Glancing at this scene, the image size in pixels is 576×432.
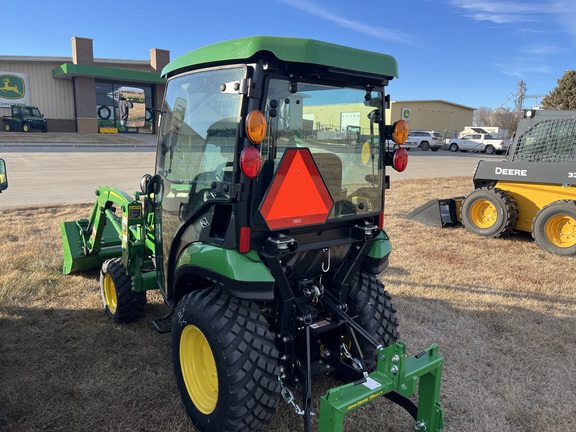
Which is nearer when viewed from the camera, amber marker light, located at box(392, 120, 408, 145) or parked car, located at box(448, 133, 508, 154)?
amber marker light, located at box(392, 120, 408, 145)

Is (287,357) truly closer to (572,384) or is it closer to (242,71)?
(242,71)

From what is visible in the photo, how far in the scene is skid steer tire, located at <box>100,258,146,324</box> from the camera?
3.77 metres

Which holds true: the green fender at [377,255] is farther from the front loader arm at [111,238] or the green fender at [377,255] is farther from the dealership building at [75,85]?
the dealership building at [75,85]

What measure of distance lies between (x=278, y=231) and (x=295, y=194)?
23 centimetres

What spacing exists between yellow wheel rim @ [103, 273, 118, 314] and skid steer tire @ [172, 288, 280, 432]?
1.64m

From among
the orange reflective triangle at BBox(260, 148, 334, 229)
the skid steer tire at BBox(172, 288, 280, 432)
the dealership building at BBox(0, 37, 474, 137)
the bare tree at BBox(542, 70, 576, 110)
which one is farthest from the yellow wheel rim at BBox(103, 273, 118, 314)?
the bare tree at BBox(542, 70, 576, 110)

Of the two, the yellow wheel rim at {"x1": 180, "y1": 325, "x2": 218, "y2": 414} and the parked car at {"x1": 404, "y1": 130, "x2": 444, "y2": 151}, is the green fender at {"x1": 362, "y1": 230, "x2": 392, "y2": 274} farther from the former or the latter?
the parked car at {"x1": 404, "y1": 130, "x2": 444, "y2": 151}

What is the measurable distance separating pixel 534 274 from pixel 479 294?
50.3 inches

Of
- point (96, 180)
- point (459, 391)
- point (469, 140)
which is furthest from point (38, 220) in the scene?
point (469, 140)

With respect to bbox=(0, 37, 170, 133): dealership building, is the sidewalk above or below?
below

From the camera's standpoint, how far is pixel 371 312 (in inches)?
117

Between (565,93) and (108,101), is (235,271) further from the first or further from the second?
(565,93)

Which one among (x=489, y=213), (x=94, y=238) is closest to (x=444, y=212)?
(x=489, y=213)

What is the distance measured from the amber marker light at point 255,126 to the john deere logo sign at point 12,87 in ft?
120
